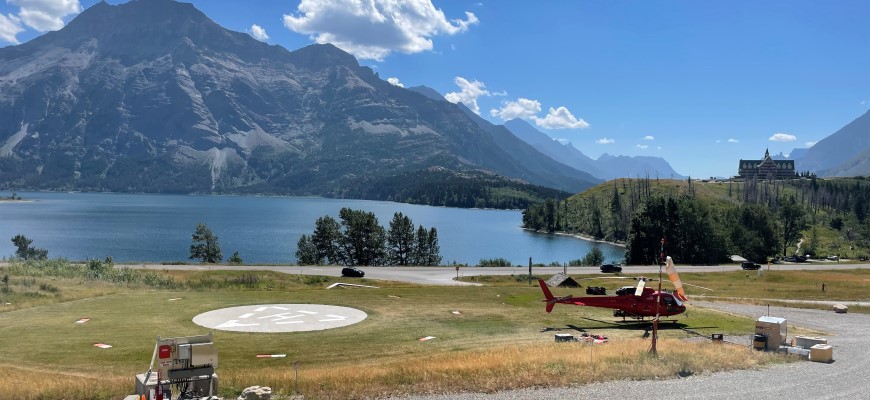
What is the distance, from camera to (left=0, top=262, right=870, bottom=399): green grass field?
21844mm

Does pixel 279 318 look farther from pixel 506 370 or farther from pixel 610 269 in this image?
pixel 610 269

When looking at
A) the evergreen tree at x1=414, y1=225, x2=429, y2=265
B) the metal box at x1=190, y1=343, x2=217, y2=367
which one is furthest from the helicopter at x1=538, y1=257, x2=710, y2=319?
the evergreen tree at x1=414, y1=225, x2=429, y2=265

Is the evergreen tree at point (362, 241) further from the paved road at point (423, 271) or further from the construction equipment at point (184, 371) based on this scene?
the construction equipment at point (184, 371)

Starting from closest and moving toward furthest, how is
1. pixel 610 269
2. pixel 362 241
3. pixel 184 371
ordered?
pixel 184 371
pixel 610 269
pixel 362 241

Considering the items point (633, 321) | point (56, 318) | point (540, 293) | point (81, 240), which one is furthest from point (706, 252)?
point (81, 240)

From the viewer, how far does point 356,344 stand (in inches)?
1233

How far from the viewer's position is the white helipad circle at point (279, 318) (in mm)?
35469

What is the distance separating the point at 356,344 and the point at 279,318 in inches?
380

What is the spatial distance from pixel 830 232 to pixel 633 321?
7037 inches

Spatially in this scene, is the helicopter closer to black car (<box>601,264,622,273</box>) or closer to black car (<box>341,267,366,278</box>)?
black car (<box>341,267,366,278</box>)

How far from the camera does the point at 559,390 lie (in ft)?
70.9

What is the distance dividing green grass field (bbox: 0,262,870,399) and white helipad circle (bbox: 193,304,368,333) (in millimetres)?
1271

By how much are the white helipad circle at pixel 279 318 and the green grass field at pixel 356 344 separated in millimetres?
1271

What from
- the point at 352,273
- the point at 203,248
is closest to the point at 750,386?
the point at 352,273
